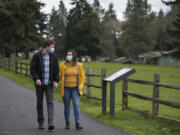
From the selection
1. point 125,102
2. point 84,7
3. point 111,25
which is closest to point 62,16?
point 111,25

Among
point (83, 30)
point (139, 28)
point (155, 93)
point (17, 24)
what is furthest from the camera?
point (139, 28)

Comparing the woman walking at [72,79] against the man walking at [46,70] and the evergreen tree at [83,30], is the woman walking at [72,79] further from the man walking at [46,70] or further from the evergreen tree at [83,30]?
the evergreen tree at [83,30]

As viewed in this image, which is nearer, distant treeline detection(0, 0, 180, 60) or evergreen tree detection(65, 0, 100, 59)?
distant treeline detection(0, 0, 180, 60)

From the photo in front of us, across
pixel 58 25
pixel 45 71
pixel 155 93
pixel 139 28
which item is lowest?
pixel 155 93

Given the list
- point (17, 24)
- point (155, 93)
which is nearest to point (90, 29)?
point (17, 24)

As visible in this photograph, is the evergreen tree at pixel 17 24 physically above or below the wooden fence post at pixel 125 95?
above

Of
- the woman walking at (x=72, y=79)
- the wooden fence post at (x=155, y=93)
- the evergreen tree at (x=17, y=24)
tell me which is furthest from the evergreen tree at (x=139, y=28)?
the woman walking at (x=72, y=79)

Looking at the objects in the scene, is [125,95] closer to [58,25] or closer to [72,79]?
[72,79]

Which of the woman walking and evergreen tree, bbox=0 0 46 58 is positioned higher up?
evergreen tree, bbox=0 0 46 58

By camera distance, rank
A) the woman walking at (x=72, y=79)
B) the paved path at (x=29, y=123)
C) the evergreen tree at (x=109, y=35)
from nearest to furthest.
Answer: the paved path at (x=29, y=123)
the woman walking at (x=72, y=79)
the evergreen tree at (x=109, y=35)

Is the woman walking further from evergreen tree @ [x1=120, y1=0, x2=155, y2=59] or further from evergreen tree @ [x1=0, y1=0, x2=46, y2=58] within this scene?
evergreen tree @ [x1=120, y1=0, x2=155, y2=59]

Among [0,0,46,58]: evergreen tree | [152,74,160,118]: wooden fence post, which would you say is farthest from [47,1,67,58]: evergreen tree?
[152,74,160,118]: wooden fence post

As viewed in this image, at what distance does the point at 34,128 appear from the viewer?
284 inches

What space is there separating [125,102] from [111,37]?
90.8 meters
